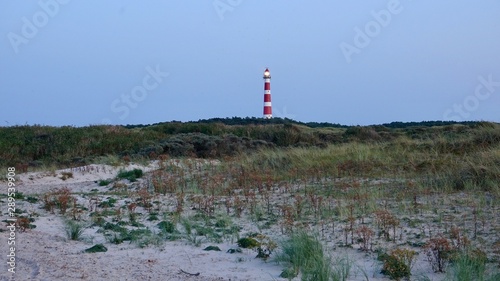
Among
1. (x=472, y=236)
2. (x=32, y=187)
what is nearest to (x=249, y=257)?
(x=472, y=236)

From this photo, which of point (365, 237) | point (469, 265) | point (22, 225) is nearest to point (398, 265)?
point (469, 265)

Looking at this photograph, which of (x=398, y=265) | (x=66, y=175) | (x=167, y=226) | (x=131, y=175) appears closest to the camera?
(x=398, y=265)

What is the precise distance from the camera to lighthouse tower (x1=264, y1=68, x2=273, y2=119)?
4244cm

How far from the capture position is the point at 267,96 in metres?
42.9

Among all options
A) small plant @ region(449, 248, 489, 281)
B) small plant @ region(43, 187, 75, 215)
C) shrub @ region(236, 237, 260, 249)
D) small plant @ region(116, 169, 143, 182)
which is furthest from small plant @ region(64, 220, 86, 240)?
small plant @ region(116, 169, 143, 182)

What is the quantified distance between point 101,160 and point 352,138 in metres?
11.5

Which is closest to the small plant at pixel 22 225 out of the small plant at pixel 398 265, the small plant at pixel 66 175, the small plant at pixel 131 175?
the small plant at pixel 398 265

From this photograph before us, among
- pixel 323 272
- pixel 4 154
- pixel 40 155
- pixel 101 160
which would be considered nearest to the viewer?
pixel 323 272

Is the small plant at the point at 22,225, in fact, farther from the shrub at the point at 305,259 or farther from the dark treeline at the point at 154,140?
the dark treeline at the point at 154,140

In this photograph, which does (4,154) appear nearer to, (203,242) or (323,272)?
(203,242)

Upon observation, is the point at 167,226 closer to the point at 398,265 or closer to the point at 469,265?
the point at 398,265

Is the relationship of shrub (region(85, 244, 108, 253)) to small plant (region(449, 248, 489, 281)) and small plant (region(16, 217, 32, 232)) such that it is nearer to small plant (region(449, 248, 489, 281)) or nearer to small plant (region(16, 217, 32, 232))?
small plant (region(16, 217, 32, 232))

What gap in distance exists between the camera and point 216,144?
25.7 m

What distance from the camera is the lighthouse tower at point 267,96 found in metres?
42.4
